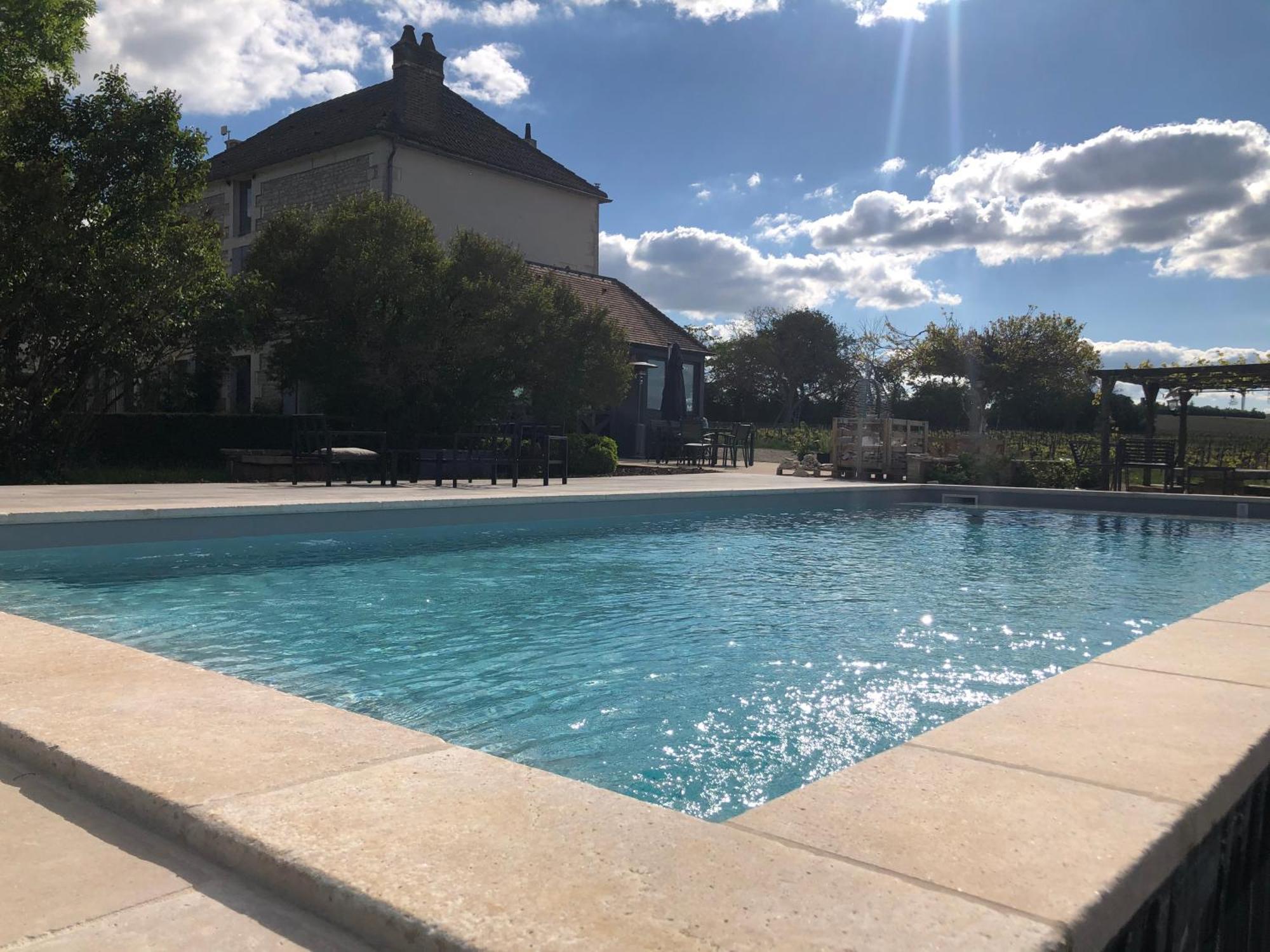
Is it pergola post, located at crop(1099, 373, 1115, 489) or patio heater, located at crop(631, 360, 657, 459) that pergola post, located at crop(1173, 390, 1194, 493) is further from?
patio heater, located at crop(631, 360, 657, 459)

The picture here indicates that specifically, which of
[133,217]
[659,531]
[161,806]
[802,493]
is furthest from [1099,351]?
[161,806]

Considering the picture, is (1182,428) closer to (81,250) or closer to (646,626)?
(646,626)

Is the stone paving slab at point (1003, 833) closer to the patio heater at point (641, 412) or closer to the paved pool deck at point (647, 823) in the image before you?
the paved pool deck at point (647, 823)

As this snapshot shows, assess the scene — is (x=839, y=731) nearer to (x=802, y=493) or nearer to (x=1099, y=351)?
(x=802, y=493)

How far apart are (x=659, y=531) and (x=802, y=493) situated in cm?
350

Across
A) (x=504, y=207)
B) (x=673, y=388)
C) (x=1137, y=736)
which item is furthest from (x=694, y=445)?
(x=1137, y=736)

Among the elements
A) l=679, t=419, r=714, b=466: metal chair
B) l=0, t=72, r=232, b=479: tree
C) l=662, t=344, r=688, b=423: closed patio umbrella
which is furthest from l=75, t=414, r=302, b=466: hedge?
l=679, t=419, r=714, b=466: metal chair

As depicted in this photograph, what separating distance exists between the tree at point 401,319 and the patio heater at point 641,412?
6.64 m

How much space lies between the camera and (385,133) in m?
19.4

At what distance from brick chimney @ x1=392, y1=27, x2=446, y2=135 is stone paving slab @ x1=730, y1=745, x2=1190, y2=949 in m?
21.1

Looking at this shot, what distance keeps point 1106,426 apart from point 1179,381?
1.84m

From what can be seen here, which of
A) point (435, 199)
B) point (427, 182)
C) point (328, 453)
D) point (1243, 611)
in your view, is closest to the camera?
point (1243, 611)

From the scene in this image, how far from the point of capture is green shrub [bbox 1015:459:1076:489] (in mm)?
15156

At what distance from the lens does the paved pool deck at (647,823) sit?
1339 mm
